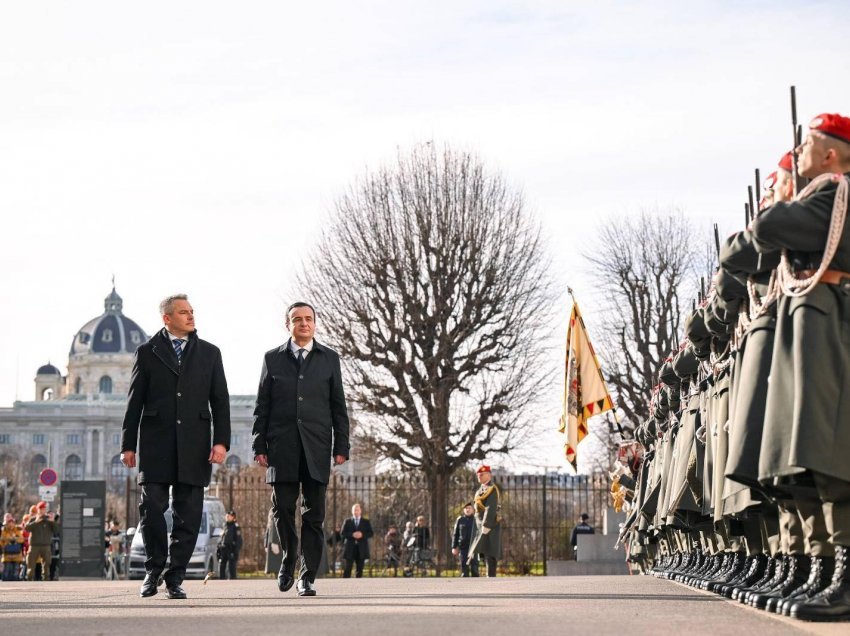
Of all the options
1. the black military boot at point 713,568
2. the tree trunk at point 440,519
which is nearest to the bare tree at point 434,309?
the tree trunk at point 440,519

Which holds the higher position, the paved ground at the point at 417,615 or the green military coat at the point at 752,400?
the green military coat at the point at 752,400

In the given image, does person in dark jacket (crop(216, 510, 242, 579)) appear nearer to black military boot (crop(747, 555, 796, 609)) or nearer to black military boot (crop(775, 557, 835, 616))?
black military boot (crop(747, 555, 796, 609))

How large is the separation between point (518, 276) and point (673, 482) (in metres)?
27.6

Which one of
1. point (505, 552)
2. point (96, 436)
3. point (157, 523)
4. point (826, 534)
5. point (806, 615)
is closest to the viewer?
point (806, 615)

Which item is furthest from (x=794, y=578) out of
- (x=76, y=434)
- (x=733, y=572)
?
(x=76, y=434)

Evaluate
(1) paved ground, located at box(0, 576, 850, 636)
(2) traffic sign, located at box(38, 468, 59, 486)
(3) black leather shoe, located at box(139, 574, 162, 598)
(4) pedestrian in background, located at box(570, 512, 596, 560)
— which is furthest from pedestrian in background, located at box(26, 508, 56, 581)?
(3) black leather shoe, located at box(139, 574, 162, 598)

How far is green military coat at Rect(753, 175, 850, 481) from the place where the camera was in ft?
20.7

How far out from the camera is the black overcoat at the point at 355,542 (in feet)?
99.2

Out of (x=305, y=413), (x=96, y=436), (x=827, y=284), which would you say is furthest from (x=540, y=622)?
(x=96, y=436)

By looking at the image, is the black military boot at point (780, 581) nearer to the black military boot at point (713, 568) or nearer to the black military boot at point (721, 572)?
the black military boot at point (721, 572)

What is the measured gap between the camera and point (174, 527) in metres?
10.4

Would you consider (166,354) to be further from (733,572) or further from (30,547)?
(30,547)

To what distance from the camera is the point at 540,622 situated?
6.86 meters

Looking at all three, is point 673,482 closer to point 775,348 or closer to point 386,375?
point 775,348
